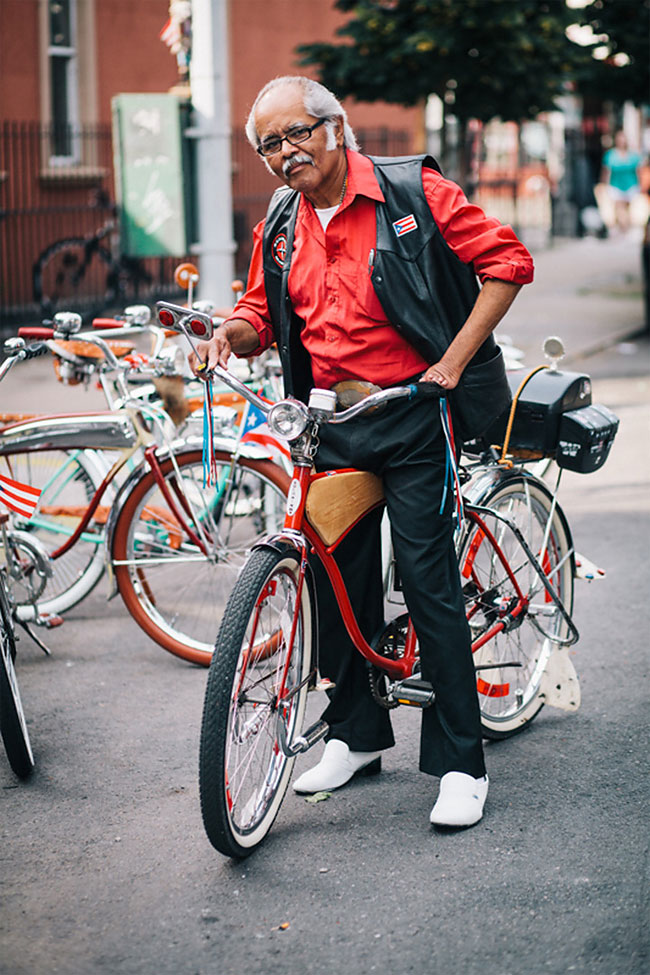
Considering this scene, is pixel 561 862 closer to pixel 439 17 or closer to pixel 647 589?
pixel 647 589

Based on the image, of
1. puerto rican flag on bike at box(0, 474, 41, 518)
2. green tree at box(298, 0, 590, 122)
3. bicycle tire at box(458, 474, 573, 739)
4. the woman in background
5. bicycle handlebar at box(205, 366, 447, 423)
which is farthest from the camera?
the woman in background

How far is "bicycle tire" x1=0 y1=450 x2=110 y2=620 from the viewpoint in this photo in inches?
217

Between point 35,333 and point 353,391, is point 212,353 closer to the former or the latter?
point 353,391

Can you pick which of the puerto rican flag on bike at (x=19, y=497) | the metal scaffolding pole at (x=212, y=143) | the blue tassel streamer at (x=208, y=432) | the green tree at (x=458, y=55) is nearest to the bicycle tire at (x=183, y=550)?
the puerto rican flag on bike at (x=19, y=497)

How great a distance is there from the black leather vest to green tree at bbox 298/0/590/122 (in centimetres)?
795

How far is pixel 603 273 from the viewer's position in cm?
2059

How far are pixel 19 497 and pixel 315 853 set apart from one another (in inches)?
68.8

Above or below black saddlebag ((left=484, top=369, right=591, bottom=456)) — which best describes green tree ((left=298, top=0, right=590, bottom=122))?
above

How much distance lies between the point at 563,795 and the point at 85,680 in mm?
1929

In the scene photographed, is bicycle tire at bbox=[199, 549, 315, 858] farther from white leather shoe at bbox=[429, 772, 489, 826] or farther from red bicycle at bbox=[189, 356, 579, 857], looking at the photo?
white leather shoe at bbox=[429, 772, 489, 826]

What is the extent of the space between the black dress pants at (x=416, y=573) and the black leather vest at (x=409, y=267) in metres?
0.22

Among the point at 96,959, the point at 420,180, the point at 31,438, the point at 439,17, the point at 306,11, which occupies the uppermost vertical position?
the point at 306,11

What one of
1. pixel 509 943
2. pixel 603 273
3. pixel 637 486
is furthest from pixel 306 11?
pixel 509 943

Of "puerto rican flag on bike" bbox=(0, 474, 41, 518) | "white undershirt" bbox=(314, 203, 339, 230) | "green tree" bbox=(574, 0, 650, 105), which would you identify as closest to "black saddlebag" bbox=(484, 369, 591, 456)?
"white undershirt" bbox=(314, 203, 339, 230)
